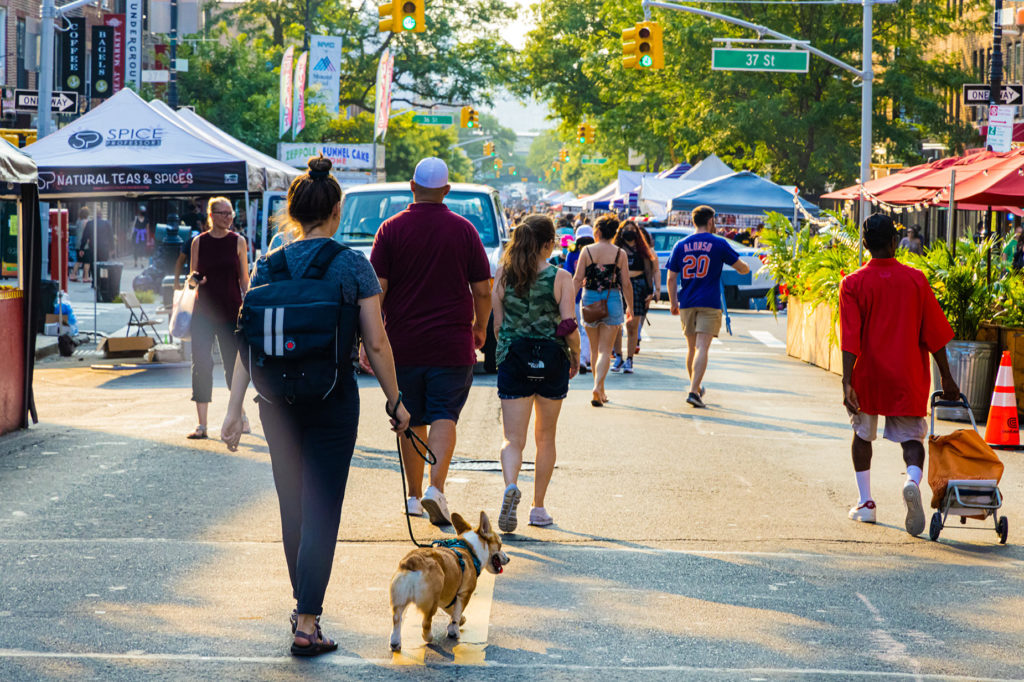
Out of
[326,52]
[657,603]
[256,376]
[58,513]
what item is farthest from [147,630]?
[326,52]

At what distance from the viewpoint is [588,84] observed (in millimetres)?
66438

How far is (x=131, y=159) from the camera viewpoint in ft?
58.9

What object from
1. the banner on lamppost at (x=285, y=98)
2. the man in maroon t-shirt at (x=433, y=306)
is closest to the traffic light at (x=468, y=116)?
the banner on lamppost at (x=285, y=98)

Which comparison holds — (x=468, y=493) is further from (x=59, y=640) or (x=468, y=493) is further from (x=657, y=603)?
(x=59, y=640)

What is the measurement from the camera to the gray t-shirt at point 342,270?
509 cm

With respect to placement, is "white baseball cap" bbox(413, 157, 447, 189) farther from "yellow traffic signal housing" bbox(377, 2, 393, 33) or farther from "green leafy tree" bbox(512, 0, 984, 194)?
"green leafy tree" bbox(512, 0, 984, 194)

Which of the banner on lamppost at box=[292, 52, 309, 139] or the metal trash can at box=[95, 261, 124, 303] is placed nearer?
the metal trash can at box=[95, 261, 124, 303]

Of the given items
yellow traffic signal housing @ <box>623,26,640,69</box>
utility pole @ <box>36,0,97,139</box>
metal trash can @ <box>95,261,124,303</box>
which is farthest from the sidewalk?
yellow traffic signal housing @ <box>623,26,640,69</box>

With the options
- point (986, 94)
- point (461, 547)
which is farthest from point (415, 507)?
point (986, 94)

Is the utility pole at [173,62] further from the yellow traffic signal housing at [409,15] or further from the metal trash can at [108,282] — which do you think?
the yellow traffic signal housing at [409,15]

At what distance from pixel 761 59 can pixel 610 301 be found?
14.1 meters

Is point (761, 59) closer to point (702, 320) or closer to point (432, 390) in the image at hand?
point (702, 320)

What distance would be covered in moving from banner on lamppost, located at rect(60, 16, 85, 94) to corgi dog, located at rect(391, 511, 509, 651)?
3315 centimetres

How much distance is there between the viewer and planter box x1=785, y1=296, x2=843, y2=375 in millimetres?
17547
